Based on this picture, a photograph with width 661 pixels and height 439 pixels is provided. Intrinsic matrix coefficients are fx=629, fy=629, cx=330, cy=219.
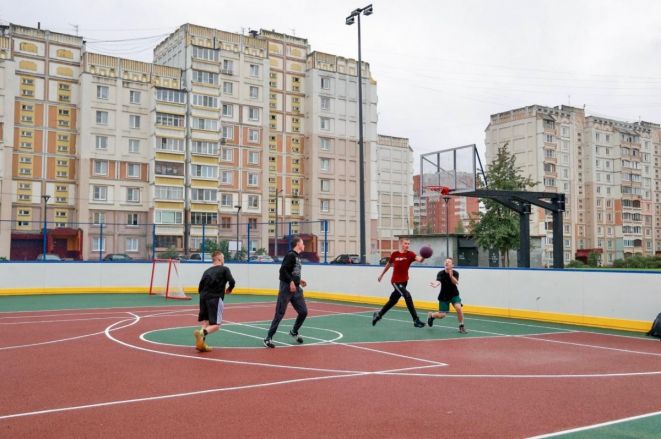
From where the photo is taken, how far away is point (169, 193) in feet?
228

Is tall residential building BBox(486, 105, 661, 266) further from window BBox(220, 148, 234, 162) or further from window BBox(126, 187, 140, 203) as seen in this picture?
window BBox(126, 187, 140, 203)

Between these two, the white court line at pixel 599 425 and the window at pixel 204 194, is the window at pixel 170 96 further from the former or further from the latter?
the white court line at pixel 599 425

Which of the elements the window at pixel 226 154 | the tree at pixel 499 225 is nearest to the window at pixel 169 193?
the window at pixel 226 154

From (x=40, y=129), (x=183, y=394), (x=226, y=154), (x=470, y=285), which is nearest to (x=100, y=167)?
(x=40, y=129)

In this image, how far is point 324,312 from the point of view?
70.0 ft

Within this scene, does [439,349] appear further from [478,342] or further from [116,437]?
[116,437]

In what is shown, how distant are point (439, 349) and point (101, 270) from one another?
22150 mm

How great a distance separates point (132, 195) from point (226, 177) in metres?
11.3

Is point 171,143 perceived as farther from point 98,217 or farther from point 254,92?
point 254,92

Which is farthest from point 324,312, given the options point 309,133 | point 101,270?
point 309,133

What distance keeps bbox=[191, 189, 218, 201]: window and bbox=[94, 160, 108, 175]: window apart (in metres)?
9.48

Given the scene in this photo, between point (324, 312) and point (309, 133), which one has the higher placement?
point (309, 133)

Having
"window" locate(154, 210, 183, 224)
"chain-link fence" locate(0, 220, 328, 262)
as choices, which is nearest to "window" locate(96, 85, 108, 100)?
"window" locate(154, 210, 183, 224)

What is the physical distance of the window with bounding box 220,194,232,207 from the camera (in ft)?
243
